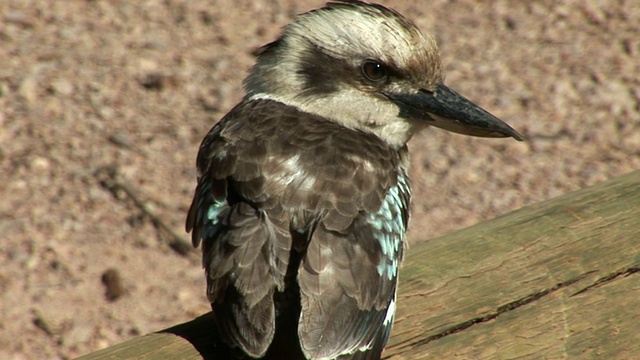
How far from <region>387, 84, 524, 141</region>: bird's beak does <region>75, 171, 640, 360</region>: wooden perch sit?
399 millimetres

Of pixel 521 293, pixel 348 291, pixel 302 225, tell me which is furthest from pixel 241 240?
pixel 521 293

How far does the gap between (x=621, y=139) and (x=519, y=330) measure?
3.19m

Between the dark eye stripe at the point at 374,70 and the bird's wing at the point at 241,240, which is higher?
Result: the dark eye stripe at the point at 374,70

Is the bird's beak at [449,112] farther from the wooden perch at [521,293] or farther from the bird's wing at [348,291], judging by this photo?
the bird's wing at [348,291]

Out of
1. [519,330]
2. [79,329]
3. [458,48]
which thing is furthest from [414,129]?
[458,48]

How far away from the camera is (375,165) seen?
2.80m

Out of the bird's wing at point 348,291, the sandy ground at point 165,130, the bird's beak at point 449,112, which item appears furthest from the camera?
the sandy ground at point 165,130

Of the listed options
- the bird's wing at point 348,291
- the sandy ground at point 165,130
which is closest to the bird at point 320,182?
the bird's wing at point 348,291

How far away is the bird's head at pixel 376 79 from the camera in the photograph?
10.2 ft

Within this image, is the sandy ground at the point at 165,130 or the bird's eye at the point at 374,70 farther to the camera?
the sandy ground at the point at 165,130

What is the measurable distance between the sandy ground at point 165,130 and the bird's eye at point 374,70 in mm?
1483

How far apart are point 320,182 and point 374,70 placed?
63 cm

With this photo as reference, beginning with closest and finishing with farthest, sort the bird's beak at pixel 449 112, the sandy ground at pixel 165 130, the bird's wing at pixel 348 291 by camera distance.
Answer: the bird's wing at pixel 348 291, the bird's beak at pixel 449 112, the sandy ground at pixel 165 130

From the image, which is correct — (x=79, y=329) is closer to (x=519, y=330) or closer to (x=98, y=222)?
(x=98, y=222)
